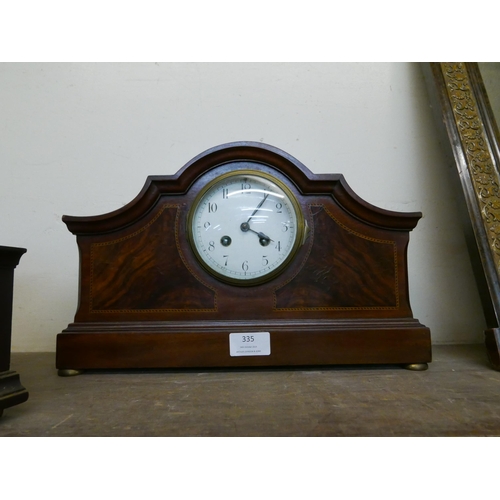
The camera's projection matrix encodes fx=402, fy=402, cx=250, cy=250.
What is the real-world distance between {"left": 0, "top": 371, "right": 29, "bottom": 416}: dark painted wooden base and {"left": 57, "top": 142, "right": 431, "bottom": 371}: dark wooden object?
0.29 meters

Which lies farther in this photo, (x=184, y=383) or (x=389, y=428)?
(x=184, y=383)

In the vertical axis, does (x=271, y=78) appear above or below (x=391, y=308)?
above

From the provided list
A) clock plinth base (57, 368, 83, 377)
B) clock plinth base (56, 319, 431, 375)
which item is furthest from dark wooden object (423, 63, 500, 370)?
clock plinth base (57, 368, 83, 377)

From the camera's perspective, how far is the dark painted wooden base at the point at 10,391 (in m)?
0.65

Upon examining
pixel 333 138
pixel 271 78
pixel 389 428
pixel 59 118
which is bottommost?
pixel 389 428

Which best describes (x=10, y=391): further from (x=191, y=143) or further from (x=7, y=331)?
(x=191, y=143)

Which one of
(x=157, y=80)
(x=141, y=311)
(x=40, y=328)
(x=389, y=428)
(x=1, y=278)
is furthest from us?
(x=157, y=80)

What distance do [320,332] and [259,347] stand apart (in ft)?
0.51

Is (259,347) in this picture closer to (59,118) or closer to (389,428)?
(389,428)

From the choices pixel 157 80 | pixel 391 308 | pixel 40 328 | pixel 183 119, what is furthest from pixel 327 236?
pixel 40 328

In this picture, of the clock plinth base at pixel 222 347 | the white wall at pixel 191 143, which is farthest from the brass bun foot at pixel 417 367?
the white wall at pixel 191 143

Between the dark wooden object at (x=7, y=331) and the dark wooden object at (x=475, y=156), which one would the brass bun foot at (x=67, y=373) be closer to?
the dark wooden object at (x=7, y=331)

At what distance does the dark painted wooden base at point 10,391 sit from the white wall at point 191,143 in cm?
80

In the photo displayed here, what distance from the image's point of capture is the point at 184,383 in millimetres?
889
